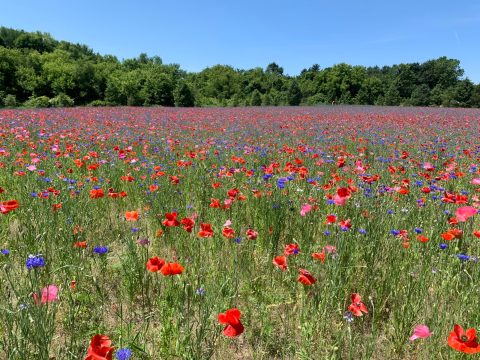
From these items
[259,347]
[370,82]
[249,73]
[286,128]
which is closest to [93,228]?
[259,347]

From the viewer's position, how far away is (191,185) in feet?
16.4

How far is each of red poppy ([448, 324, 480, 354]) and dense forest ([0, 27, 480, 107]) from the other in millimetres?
33388

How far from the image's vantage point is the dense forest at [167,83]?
126 ft

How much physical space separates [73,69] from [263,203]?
43.5m

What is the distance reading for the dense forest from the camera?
38.4 metres

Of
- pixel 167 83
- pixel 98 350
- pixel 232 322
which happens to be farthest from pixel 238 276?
pixel 167 83

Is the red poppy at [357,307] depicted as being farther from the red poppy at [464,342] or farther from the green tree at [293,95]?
the green tree at [293,95]

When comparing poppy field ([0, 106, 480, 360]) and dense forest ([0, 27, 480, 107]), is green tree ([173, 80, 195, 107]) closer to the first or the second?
dense forest ([0, 27, 480, 107])

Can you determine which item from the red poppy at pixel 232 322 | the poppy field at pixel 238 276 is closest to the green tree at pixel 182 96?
the poppy field at pixel 238 276

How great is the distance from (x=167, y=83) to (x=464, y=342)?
4743cm

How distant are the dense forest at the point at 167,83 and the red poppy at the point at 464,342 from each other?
33.4 m

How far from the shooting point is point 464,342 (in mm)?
1318

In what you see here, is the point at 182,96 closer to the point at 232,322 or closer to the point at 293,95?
the point at 293,95

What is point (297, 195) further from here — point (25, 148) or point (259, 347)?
point (25, 148)
